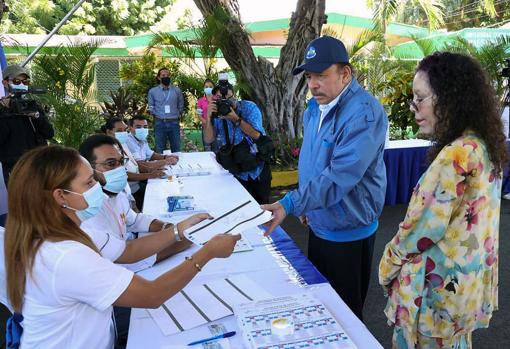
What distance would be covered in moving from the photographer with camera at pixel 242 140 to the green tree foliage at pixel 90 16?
17.6 m

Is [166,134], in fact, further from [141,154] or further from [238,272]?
[238,272]

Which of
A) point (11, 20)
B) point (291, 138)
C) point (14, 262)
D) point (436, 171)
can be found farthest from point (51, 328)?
point (11, 20)

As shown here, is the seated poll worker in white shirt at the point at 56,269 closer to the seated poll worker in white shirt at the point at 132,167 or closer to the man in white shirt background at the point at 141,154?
the seated poll worker in white shirt at the point at 132,167

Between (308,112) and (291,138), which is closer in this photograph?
(308,112)

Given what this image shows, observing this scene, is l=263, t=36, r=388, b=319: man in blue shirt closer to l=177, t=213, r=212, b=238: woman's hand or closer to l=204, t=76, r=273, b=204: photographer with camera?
l=177, t=213, r=212, b=238: woman's hand

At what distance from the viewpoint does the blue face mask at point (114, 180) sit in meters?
1.96

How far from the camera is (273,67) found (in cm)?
639

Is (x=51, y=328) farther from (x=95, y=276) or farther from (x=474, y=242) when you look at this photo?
(x=474, y=242)

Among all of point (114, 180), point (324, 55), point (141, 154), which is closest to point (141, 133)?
point (141, 154)

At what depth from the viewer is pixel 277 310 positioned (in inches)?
50.1

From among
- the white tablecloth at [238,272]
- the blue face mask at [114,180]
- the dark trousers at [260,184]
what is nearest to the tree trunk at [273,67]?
the dark trousers at [260,184]

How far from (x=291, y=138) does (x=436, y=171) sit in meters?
5.25

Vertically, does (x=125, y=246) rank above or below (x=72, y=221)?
below

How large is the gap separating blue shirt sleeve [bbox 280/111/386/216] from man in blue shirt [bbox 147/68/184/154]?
5.66 m
